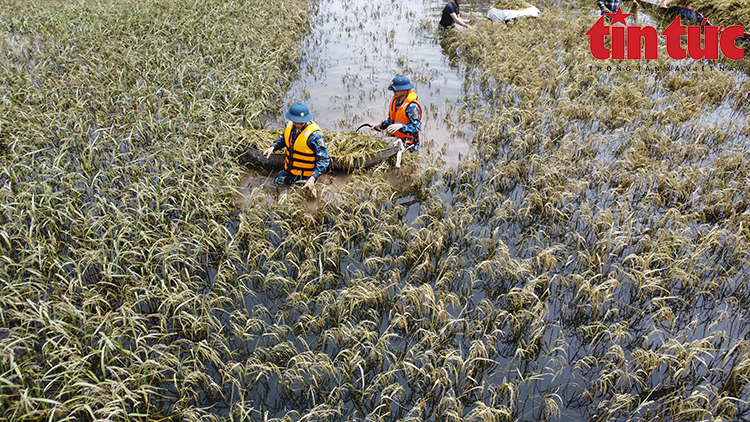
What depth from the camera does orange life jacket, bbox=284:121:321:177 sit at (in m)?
6.64

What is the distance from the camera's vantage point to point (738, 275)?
523 cm

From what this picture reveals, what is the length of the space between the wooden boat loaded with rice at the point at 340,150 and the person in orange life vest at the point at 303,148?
511mm

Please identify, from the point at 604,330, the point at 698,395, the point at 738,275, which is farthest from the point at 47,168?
the point at 738,275

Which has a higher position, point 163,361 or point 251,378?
point 163,361

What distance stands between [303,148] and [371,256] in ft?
6.94

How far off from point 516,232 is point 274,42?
10.4 metres

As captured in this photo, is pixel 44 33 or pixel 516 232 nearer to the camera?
pixel 516 232

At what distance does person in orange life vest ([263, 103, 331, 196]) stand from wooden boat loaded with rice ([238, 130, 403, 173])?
511mm

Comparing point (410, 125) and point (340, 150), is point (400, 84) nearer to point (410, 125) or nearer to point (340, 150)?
point (410, 125)

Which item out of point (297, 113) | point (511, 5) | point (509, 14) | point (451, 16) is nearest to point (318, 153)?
point (297, 113)

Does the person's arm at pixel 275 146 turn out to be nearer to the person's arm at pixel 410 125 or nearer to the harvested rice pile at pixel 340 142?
the harvested rice pile at pixel 340 142

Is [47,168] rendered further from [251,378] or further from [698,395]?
[698,395]

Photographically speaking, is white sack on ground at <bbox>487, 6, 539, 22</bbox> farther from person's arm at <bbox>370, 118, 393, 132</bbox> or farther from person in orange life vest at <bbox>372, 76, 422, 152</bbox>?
person's arm at <bbox>370, 118, 393, 132</bbox>

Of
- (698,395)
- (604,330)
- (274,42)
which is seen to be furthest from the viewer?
(274,42)
